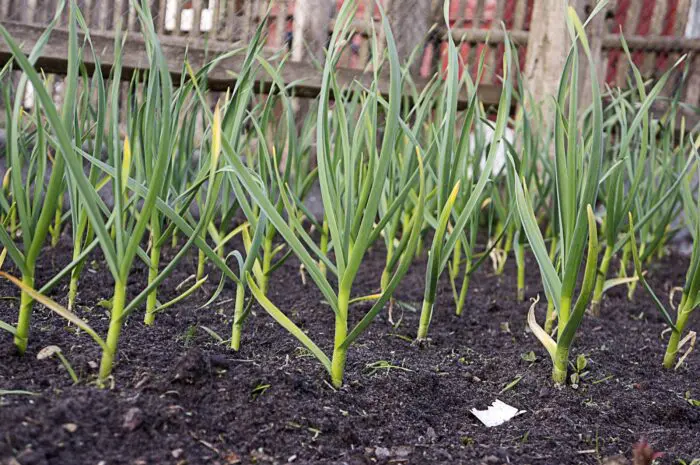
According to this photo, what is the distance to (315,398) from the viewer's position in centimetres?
102

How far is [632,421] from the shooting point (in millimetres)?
1146

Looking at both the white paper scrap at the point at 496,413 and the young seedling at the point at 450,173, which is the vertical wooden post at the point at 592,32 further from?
the white paper scrap at the point at 496,413

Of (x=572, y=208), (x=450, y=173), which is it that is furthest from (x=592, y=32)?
(x=572, y=208)

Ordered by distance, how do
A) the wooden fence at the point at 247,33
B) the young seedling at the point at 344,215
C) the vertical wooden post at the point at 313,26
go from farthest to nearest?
the vertical wooden post at the point at 313,26 < the wooden fence at the point at 247,33 < the young seedling at the point at 344,215

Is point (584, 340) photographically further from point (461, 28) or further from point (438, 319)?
point (461, 28)

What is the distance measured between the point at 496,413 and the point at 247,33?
2163 mm

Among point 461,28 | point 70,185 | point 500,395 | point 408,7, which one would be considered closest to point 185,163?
point 70,185

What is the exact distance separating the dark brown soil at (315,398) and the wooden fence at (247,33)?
741 mm

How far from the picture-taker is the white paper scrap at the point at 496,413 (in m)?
1.11

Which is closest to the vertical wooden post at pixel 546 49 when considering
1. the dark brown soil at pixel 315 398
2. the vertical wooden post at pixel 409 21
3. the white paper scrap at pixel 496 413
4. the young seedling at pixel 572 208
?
the vertical wooden post at pixel 409 21

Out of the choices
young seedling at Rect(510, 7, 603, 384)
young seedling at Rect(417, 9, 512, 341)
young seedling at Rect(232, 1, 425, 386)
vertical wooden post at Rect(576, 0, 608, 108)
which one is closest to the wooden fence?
vertical wooden post at Rect(576, 0, 608, 108)

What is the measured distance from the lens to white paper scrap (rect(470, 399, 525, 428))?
1.11 meters

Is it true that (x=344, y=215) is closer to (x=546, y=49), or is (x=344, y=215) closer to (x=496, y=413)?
(x=496, y=413)

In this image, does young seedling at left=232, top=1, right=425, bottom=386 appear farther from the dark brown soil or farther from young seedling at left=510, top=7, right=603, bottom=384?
young seedling at left=510, top=7, right=603, bottom=384
